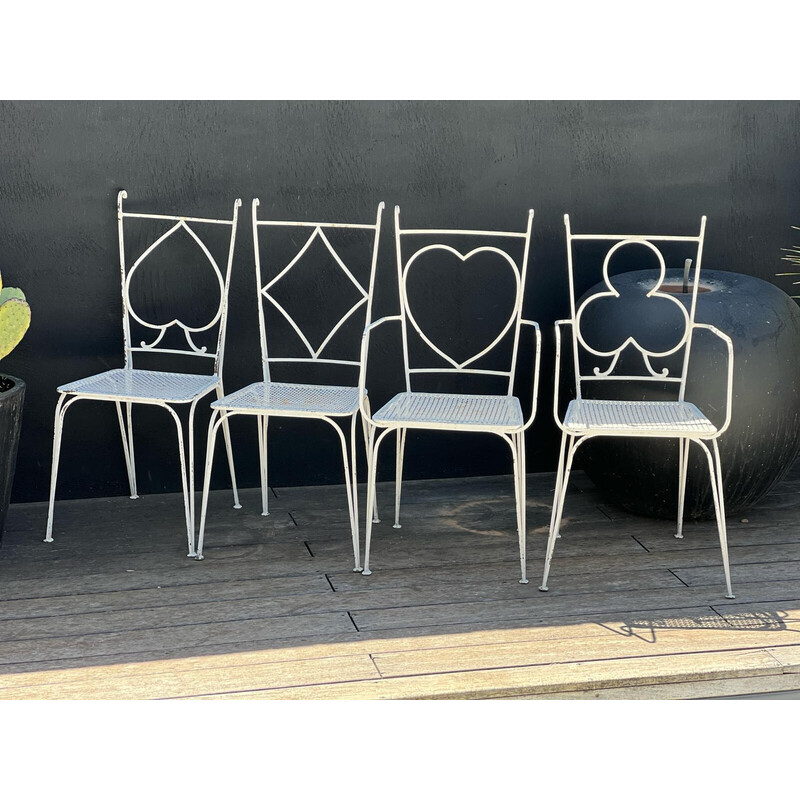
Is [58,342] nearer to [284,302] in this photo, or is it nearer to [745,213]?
[284,302]

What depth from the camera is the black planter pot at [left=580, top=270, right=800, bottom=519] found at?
3.24m

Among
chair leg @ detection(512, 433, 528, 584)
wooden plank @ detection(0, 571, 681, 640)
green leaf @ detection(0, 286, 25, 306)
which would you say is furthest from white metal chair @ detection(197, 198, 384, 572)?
green leaf @ detection(0, 286, 25, 306)

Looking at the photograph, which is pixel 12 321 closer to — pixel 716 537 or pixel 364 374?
pixel 364 374

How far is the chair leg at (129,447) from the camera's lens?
3.62 meters

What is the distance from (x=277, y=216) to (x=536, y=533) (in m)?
1.37

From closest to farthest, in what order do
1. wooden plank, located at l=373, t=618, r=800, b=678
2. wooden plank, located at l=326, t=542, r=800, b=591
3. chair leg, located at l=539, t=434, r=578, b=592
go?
wooden plank, located at l=373, t=618, r=800, b=678 → chair leg, located at l=539, t=434, r=578, b=592 → wooden plank, located at l=326, t=542, r=800, b=591

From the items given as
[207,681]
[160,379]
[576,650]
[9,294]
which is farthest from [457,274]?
[207,681]

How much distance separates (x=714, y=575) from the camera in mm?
3094

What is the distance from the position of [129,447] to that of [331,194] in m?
1.10

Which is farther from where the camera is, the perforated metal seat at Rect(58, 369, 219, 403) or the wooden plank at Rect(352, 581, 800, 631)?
the perforated metal seat at Rect(58, 369, 219, 403)

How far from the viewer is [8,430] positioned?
10.4ft

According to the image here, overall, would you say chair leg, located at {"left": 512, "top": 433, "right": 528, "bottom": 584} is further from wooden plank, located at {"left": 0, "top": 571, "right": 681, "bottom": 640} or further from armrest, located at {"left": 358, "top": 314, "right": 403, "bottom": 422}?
armrest, located at {"left": 358, "top": 314, "right": 403, "bottom": 422}

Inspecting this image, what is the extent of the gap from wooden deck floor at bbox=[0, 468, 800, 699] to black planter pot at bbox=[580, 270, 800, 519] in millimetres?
143
